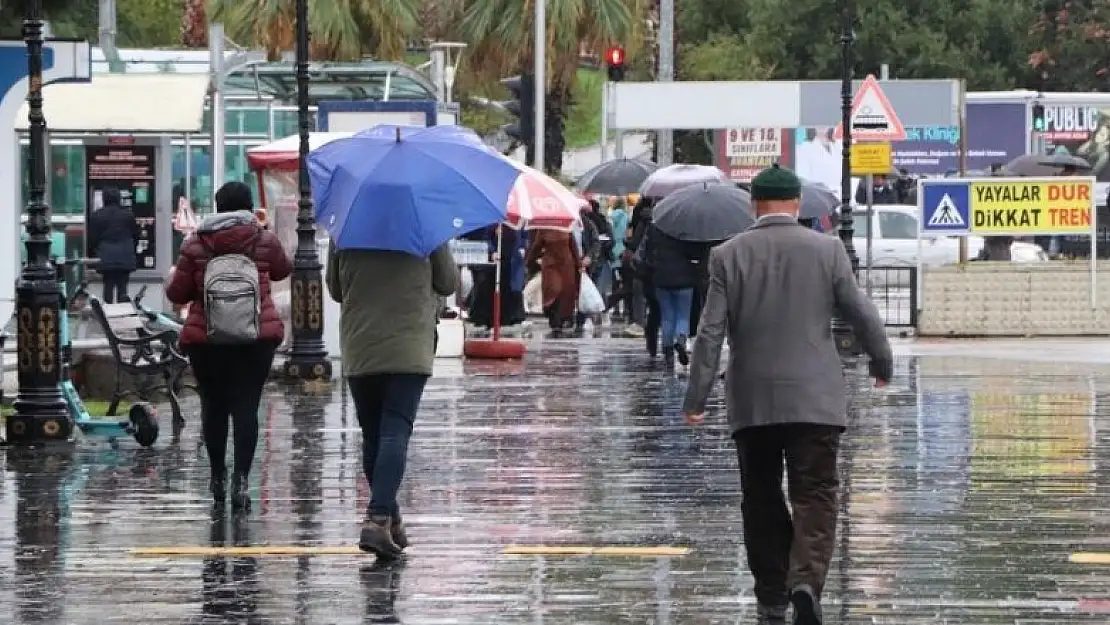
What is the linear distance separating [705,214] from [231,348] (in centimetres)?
1002

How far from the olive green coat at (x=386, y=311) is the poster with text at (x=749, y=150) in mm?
33996

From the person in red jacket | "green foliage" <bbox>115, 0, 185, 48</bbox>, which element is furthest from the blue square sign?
"green foliage" <bbox>115, 0, 185, 48</bbox>

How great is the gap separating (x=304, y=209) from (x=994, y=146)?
2806 cm

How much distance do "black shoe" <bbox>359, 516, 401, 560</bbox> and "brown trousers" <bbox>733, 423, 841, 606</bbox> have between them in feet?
6.37

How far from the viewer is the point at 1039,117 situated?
4562 cm

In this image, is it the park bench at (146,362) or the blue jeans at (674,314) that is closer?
the park bench at (146,362)

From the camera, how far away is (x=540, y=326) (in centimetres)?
3077

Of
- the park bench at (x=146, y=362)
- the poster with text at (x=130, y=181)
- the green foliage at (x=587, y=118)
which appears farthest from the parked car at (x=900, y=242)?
the green foliage at (x=587, y=118)

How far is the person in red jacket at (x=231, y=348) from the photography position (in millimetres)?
11844

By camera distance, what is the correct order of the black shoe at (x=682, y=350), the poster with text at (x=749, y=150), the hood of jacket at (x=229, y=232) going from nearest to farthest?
1. the hood of jacket at (x=229, y=232)
2. the black shoe at (x=682, y=350)
3. the poster with text at (x=749, y=150)

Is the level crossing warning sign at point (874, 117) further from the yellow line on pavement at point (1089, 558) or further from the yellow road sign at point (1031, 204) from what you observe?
the yellow line on pavement at point (1089, 558)

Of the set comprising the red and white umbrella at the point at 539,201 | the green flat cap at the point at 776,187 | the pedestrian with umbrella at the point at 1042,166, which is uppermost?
the pedestrian with umbrella at the point at 1042,166

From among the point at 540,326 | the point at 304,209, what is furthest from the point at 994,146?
the point at 304,209

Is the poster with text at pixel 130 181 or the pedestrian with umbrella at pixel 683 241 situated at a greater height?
the poster with text at pixel 130 181
